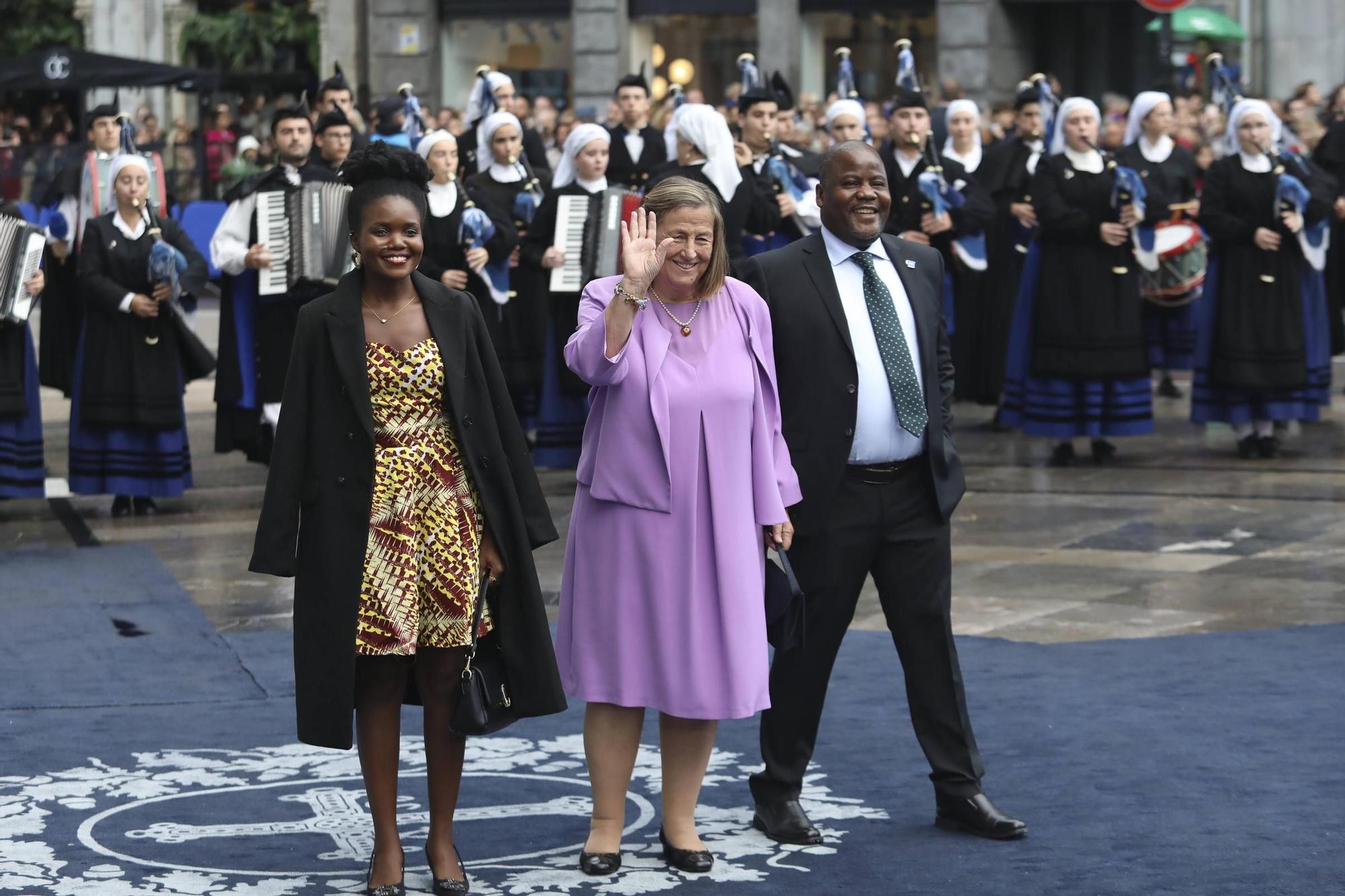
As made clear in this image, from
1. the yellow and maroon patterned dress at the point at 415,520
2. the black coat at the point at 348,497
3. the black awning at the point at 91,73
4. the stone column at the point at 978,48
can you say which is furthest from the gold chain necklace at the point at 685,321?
the black awning at the point at 91,73

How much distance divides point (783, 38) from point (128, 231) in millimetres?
16621

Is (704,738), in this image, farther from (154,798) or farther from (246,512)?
(246,512)

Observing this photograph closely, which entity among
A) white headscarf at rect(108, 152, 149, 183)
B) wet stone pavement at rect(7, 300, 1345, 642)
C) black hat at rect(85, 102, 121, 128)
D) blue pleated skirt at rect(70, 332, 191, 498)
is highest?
black hat at rect(85, 102, 121, 128)

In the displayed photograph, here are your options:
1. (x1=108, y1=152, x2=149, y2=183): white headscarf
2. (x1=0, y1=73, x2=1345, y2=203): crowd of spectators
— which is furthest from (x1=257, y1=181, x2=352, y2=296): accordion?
(x1=0, y1=73, x2=1345, y2=203): crowd of spectators

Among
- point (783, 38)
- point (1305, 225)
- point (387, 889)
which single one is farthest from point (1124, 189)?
point (783, 38)

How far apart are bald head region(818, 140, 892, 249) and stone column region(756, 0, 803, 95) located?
21.7 metres

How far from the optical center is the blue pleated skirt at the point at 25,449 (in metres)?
11.9

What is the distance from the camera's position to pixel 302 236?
12180 millimetres

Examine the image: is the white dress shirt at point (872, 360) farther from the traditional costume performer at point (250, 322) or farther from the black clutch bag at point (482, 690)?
the traditional costume performer at point (250, 322)

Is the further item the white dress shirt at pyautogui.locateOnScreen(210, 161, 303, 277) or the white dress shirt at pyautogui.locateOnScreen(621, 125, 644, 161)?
the white dress shirt at pyautogui.locateOnScreen(621, 125, 644, 161)

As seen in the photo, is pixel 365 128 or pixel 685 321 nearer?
pixel 685 321

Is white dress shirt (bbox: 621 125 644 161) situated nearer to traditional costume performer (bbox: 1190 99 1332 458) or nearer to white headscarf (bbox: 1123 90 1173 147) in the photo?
white headscarf (bbox: 1123 90 1173 147)

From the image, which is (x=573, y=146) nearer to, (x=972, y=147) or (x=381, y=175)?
(x=972, y=147)

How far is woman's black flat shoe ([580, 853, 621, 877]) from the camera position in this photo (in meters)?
5.71
